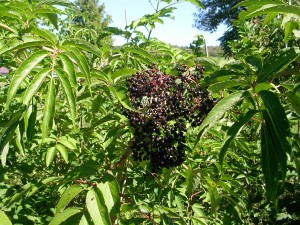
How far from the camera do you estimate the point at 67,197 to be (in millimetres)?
1560

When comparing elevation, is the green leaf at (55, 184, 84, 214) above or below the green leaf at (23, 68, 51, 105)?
below

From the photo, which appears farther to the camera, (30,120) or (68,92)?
(30,120)

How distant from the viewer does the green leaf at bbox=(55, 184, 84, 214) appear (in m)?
1.55

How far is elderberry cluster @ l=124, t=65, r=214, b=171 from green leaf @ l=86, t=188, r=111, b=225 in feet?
1.00

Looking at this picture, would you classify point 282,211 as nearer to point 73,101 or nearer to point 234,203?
point 234,203

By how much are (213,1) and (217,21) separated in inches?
69.3

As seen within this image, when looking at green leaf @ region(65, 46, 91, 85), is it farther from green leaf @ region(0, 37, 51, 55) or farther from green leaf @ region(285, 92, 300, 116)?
green leaf @ region(285, 92, 300, 116)

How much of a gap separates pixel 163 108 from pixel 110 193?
0.46m

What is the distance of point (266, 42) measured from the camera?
4695mm

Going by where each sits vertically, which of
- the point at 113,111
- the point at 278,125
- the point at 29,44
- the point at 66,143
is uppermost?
the point at 29,44

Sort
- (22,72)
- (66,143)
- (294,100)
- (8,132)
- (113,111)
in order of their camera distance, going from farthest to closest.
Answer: (66,143)
(113,111)
(8,132)
(22,72)
(294,100)

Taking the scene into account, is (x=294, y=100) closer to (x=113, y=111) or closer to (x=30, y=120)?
(x=113, y=111)

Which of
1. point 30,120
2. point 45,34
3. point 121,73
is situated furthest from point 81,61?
point 30,120

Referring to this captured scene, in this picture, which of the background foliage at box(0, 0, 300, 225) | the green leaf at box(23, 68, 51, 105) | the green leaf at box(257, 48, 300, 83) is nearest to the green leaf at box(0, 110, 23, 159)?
the background foliage at box(0, 0, 300, 225)
